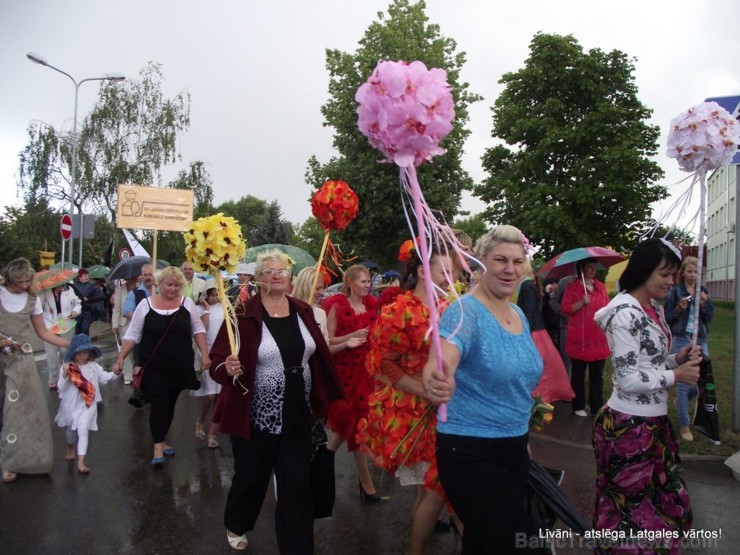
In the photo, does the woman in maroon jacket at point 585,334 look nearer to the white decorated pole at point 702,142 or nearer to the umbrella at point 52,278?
the white decorated pole at point 702,142

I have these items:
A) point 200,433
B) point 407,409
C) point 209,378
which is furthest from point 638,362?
point 200,433

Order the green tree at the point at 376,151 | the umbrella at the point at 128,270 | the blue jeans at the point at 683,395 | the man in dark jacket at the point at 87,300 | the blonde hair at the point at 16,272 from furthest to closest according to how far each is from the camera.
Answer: the green tree at the point at 376,151 < the man in dark jacket at the point at 87,300 < the umbrella at the point at 128,270 < the blue jeans at the point at 683,395 < the blonde hair at the point at 16,272

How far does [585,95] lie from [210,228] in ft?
68.1

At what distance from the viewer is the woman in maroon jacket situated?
23.8ft

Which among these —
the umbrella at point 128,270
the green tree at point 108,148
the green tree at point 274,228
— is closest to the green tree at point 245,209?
the green tree at point 274,228

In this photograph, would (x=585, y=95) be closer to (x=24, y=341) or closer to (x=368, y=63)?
(x=368, y=63)

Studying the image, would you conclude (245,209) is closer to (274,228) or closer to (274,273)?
(274,228)

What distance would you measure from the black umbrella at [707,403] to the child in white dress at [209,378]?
13.2 feet

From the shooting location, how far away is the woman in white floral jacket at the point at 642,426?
293cm

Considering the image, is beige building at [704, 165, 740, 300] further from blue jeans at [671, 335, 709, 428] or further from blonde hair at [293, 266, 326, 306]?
blonde hair at [293, 266, 326, 306]

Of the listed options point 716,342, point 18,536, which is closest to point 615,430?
point 18,536

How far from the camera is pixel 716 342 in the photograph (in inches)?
617

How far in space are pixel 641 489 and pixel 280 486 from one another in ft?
6.99

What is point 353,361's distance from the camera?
188 inches
